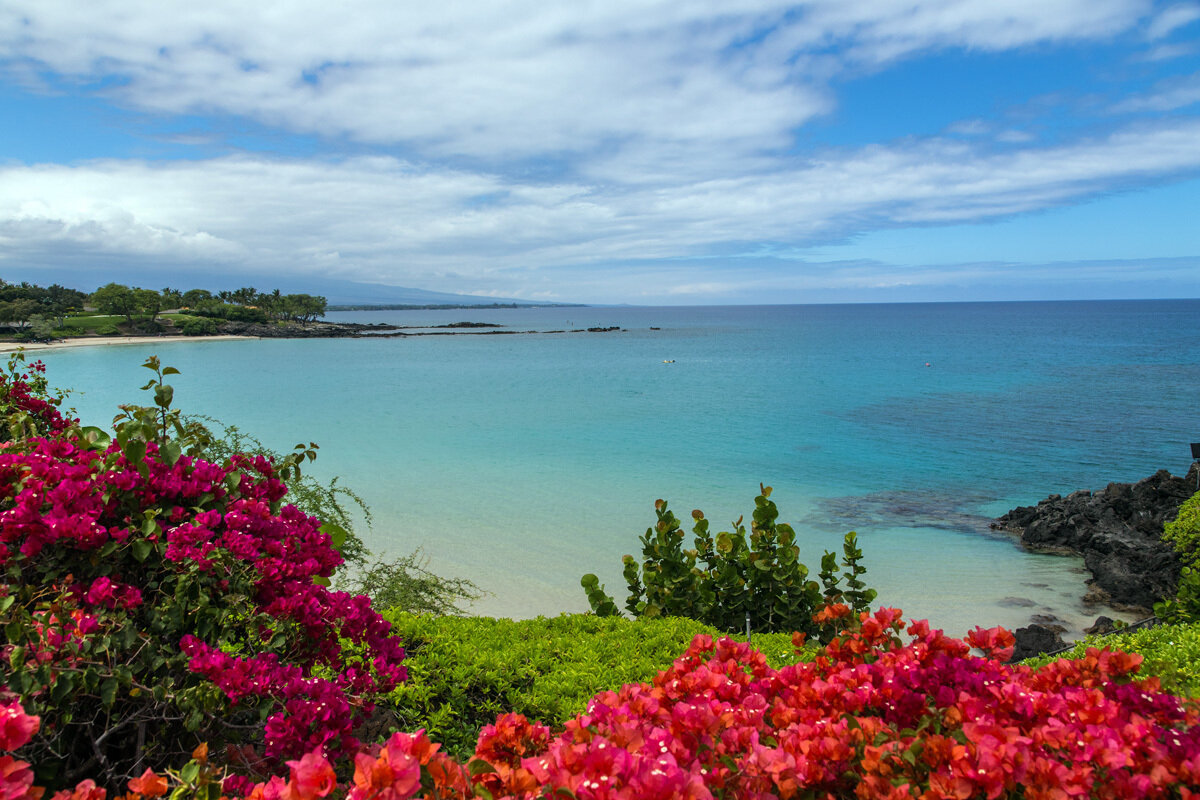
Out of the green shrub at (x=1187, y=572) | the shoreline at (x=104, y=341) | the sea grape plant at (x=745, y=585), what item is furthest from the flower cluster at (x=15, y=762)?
the shoreline at (x=104, y=341)

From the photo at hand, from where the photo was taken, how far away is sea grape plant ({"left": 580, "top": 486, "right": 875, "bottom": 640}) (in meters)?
6.19

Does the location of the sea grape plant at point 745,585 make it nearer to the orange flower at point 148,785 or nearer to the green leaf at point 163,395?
the green leaf at point 163,395

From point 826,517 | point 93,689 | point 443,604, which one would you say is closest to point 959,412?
point 826,517

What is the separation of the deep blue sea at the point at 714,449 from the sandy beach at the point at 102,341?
1328 centimetres

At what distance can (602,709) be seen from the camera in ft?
7.47

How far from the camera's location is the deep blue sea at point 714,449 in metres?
12.2

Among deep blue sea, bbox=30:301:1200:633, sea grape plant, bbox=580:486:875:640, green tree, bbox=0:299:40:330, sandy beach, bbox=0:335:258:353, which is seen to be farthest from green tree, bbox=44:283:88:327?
sea grape plant, bbox=580:486:875:640

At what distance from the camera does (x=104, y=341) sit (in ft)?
240

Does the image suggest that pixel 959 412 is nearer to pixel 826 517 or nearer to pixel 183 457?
pixel 826 517

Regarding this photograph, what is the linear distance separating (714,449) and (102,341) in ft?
250

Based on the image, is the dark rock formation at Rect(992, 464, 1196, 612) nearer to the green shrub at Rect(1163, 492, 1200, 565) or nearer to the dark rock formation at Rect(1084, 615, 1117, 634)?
the dark rock formation at Rect(1084, 615, 1117, 634)

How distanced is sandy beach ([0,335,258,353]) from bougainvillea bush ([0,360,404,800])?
7043 centimetres

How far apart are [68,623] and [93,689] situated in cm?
25

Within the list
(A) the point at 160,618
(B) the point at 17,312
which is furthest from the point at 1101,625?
(B) the point at 17,312
